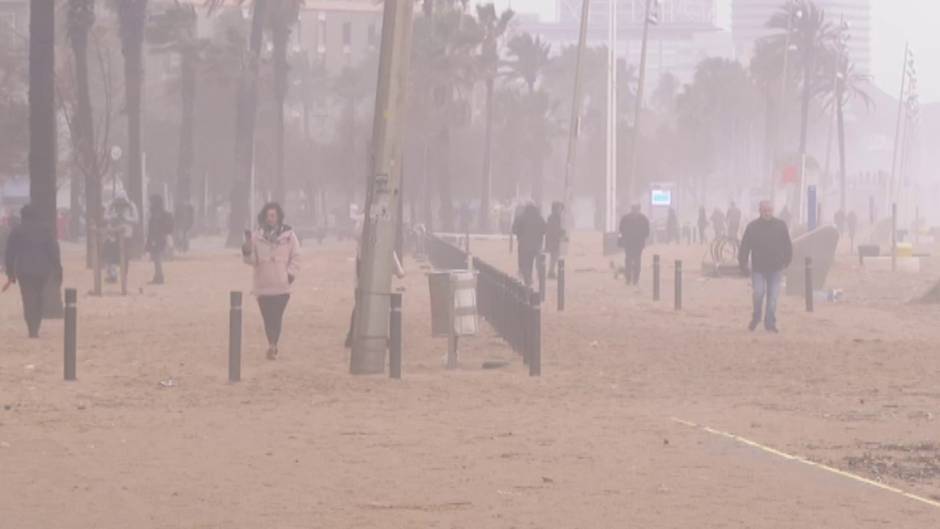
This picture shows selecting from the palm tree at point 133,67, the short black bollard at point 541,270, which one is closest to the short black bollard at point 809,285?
the short black bollard at point 541,270

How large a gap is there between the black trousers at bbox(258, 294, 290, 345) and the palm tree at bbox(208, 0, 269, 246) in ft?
138

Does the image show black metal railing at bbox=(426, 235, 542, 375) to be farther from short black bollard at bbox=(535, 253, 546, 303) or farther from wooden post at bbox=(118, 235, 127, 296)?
wooden post at bbox=(118, 235, 127, 296)

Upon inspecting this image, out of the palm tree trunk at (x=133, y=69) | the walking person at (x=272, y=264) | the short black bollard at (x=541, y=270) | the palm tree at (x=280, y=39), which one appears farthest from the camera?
the palm tree at (x=280, y=39)

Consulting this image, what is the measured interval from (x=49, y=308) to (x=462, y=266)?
351 inches

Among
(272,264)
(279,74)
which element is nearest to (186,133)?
(279,74)

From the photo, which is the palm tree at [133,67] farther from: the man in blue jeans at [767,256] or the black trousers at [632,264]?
the man in blue jeans at [767,256]

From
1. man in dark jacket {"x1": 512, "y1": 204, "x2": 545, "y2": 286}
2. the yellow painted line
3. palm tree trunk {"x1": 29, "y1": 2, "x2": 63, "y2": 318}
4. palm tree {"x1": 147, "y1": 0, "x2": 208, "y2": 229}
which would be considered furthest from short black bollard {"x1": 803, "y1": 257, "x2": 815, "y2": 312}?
palm tree {"x1": 147, "y1": 0, "x2": 208, "y2": 229}

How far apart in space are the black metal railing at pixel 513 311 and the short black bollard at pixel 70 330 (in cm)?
432

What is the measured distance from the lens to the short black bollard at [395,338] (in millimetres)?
18469

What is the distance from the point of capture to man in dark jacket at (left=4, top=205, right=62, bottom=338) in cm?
2397

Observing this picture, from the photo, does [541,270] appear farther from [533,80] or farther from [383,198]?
[533,80]

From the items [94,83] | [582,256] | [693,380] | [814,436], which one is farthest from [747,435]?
[94,83]

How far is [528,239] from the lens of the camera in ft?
117

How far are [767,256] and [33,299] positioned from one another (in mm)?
9364
